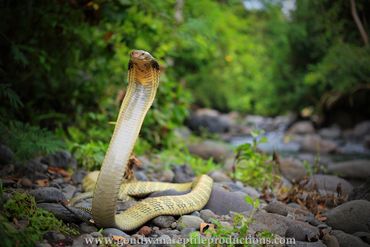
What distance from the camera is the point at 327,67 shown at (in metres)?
9.12

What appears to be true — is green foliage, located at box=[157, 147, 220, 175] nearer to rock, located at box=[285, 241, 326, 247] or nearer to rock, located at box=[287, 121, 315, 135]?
rock, located at box=[285, 241, 326, 247]

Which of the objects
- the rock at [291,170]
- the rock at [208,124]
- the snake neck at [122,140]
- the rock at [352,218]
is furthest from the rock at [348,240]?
the rock at [208,124]

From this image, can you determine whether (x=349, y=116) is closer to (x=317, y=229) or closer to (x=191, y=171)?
(x=191, y=171)

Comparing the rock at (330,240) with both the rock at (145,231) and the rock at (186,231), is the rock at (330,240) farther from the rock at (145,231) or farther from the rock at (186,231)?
the rock at (145,231)

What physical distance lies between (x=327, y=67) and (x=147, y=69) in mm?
7536

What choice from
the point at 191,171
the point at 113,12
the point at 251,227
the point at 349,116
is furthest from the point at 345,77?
the point at 251,227

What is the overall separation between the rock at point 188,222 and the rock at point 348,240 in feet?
3.59

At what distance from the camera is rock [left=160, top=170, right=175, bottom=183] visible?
4.91 metres

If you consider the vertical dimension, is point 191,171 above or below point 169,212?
below

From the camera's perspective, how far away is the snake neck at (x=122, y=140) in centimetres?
252

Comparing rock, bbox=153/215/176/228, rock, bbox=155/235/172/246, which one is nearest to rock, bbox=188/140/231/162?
rock, bbox=153/215/176/228

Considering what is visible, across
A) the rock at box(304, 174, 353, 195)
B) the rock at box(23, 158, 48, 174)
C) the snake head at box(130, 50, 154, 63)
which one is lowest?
the rock at box(304, 174, 353, 195)

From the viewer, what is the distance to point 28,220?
103 inches

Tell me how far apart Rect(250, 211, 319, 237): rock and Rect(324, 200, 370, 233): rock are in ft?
0.96
